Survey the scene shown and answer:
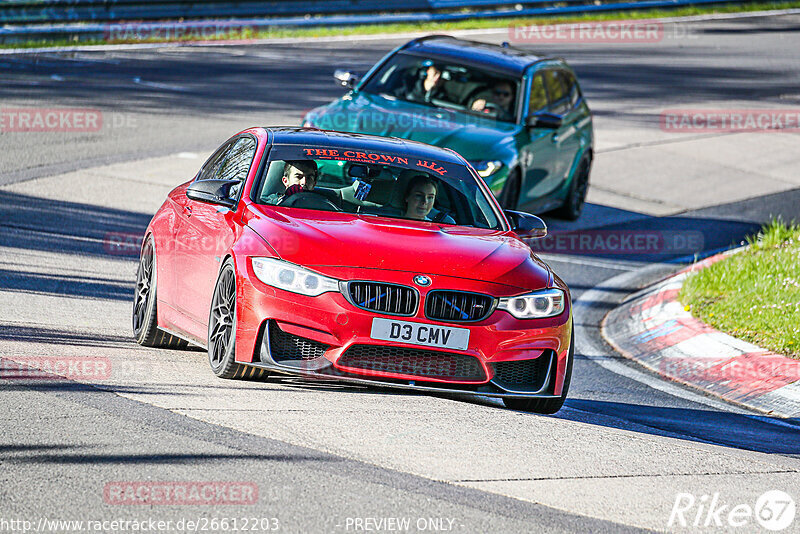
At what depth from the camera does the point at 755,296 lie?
424 inches

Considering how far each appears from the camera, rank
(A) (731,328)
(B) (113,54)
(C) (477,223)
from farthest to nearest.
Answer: (B) (113,54) < (A) (731,328) < (C) (477,223)

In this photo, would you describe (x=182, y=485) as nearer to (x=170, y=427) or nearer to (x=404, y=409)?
(x=170, y=427)

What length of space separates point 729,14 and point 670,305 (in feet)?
110

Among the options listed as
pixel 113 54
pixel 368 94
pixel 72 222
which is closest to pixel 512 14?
pixel 113 54

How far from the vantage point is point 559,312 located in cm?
717

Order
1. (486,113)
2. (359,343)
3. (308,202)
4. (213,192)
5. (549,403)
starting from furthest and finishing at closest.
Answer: (486,113) < (308,202) < (213,192) < (549,403) < (359,343)
